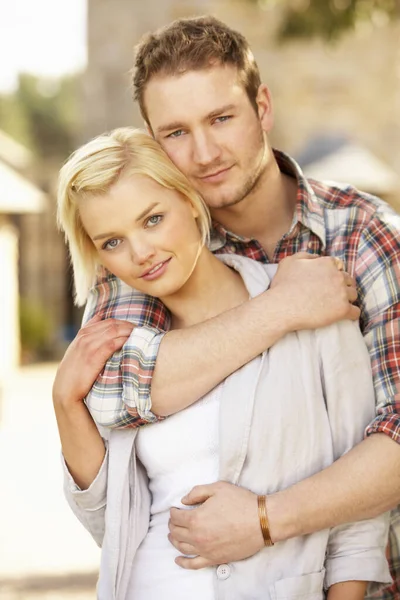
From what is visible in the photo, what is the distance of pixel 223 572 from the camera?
1.96m

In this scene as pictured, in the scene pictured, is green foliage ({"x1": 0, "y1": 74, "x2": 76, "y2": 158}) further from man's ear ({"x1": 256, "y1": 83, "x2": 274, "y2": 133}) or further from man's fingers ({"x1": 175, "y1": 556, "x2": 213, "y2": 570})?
man's fingers ({"x1": 175, "y1": 556, "x2": 213, "y2": 570})

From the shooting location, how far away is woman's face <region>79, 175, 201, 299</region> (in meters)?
2.04

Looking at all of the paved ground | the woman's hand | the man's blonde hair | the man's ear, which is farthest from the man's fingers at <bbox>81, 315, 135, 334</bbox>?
the paved ground

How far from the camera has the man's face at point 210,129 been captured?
2.33 meters

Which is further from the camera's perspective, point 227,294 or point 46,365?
point 46,365

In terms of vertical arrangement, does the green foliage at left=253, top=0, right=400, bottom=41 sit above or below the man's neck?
above

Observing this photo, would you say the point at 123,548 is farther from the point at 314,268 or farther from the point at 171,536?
the point at 314,268

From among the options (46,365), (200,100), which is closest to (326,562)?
(200,100)

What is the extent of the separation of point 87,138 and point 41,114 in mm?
43517

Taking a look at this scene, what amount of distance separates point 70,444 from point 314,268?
0.70m

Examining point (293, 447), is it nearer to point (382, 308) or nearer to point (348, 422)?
point (348, 422)

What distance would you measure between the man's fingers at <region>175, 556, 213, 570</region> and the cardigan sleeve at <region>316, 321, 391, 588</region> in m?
0.28

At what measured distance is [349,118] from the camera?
11.4 metres

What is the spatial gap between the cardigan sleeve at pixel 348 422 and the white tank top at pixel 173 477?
26 centimetres
